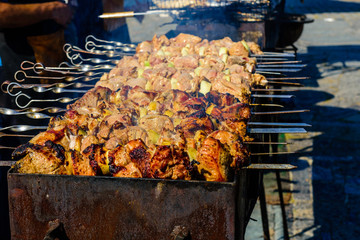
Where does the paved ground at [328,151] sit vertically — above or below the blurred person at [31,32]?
below

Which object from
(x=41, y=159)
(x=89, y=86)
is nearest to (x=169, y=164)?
(x=41, y=159)

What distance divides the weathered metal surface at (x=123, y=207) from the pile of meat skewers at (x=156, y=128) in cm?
13

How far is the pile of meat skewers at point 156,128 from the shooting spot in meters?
1.98

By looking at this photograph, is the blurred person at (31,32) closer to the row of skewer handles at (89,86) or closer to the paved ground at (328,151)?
the row of skewer handles at (89,86)

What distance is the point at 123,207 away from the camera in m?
1.86

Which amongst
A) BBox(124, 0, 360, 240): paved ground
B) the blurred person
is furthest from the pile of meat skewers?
BBox(124, 0, 360, 240): paved ground

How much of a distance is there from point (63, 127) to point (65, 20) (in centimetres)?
298

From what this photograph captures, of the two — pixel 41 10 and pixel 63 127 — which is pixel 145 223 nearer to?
pixel 63 127

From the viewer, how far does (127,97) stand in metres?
2.95

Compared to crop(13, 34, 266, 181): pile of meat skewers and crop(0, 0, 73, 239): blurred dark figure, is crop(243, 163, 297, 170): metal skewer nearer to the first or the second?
crop(13, 34, 266, 181): pile of meat skewers

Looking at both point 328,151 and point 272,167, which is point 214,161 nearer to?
point 272,167

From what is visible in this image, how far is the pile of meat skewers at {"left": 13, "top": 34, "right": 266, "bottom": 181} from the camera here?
198cm

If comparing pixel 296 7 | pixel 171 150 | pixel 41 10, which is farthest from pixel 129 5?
pixel 296 7

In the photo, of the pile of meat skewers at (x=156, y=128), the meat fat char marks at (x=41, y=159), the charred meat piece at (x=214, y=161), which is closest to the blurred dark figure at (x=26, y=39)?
the pile of meat skewers at (x=156, y=128)
